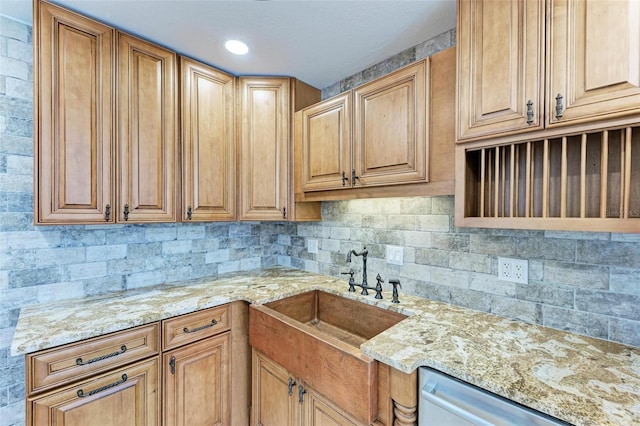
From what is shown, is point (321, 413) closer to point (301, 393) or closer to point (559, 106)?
point (301, 393)

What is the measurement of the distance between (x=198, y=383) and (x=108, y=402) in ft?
1.41

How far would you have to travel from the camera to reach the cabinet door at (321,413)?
1.24m

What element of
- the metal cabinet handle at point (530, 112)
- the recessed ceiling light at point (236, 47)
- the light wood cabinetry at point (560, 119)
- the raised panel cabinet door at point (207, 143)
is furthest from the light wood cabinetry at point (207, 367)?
the metal cabinet handle at point (530, 112)

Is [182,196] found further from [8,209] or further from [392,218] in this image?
[392,218]

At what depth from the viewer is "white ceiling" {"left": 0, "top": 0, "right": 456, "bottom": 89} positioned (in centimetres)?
140

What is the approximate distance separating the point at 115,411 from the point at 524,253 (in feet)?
6.86

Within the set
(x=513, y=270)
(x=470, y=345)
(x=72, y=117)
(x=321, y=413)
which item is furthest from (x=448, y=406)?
(x=72, y=117)

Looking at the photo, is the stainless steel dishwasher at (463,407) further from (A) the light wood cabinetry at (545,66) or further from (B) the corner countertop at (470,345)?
(A) the light wood cabinetry at (545,66)

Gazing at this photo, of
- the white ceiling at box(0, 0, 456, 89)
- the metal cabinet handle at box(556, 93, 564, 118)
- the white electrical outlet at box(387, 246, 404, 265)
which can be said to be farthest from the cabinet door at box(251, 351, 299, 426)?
the white ceiling at box(0, 0, 456, 89)

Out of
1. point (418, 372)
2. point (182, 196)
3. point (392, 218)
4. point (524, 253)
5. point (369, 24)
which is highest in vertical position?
point (369, 24)

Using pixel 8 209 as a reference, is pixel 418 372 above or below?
below

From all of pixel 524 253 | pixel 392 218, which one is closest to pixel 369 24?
pixel 392 218

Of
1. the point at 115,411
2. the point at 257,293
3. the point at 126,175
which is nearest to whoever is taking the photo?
the point at 115,411

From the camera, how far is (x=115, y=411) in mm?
1344
